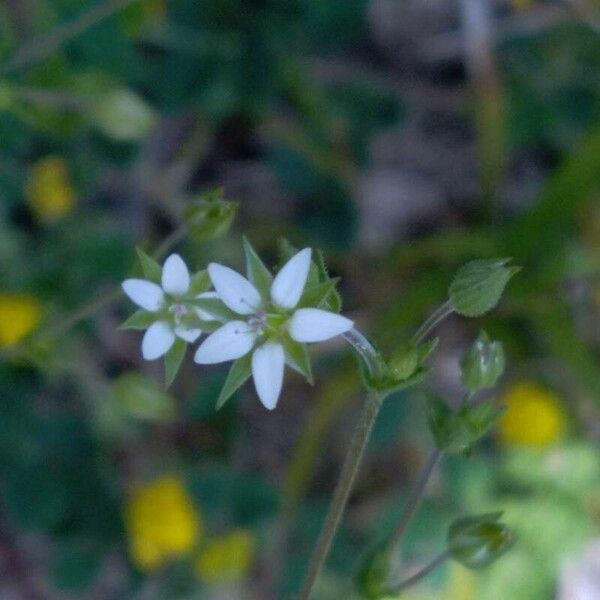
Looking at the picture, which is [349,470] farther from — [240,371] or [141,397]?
[141,397]

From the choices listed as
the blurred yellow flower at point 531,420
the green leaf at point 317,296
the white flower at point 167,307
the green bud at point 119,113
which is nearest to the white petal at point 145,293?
the white flower at point 167,307

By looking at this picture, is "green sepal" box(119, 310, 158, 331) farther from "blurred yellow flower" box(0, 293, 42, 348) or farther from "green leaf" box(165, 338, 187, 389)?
"blurred yellow flower" box(0, 293, 42, 348)

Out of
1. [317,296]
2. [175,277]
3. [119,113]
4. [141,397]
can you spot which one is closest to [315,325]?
[317,296]

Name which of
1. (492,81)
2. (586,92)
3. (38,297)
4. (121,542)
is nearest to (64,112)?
(38,297)

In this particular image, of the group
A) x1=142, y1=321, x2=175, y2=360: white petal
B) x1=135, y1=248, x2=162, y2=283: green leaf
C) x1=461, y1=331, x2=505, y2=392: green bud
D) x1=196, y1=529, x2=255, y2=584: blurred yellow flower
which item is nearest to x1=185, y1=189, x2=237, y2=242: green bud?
x1=135, y1=248, x2=162, y2=283: green leaf

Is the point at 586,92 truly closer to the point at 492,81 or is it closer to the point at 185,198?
the point at 492,81

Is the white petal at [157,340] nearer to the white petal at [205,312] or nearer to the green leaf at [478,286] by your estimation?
the white petal at [205,312]
